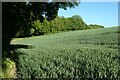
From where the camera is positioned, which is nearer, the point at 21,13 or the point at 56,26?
the point at 21,13

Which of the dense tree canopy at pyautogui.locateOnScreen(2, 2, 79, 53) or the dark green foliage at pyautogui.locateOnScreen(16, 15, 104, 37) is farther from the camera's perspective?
the dark green foliage at pyautogui.locateOnScreen(16, 15, 104, 37)

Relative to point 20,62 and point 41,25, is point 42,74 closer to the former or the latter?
point 20,62

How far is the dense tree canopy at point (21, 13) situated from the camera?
64.9 ft

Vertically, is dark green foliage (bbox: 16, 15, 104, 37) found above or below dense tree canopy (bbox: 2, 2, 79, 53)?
above

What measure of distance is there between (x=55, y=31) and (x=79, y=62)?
2193 inches

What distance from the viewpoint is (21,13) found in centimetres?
2227

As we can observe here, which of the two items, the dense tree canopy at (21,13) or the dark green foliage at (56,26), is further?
the dark green foliage at (56,26)

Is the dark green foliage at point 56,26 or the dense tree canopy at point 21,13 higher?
the dark green foliage at point 56,26

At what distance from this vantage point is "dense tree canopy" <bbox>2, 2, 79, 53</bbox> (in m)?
19.8

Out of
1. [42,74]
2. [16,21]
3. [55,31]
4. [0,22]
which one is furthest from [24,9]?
[55,31]

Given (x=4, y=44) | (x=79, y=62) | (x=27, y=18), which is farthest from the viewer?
(x=27, y=18)

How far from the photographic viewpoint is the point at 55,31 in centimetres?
6969

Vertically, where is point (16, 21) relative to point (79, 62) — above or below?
above

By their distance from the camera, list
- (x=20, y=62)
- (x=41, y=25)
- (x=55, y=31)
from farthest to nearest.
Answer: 1. (x=55, y=31)
2. (x=41, y=25)
3. (x=20, y=62)
